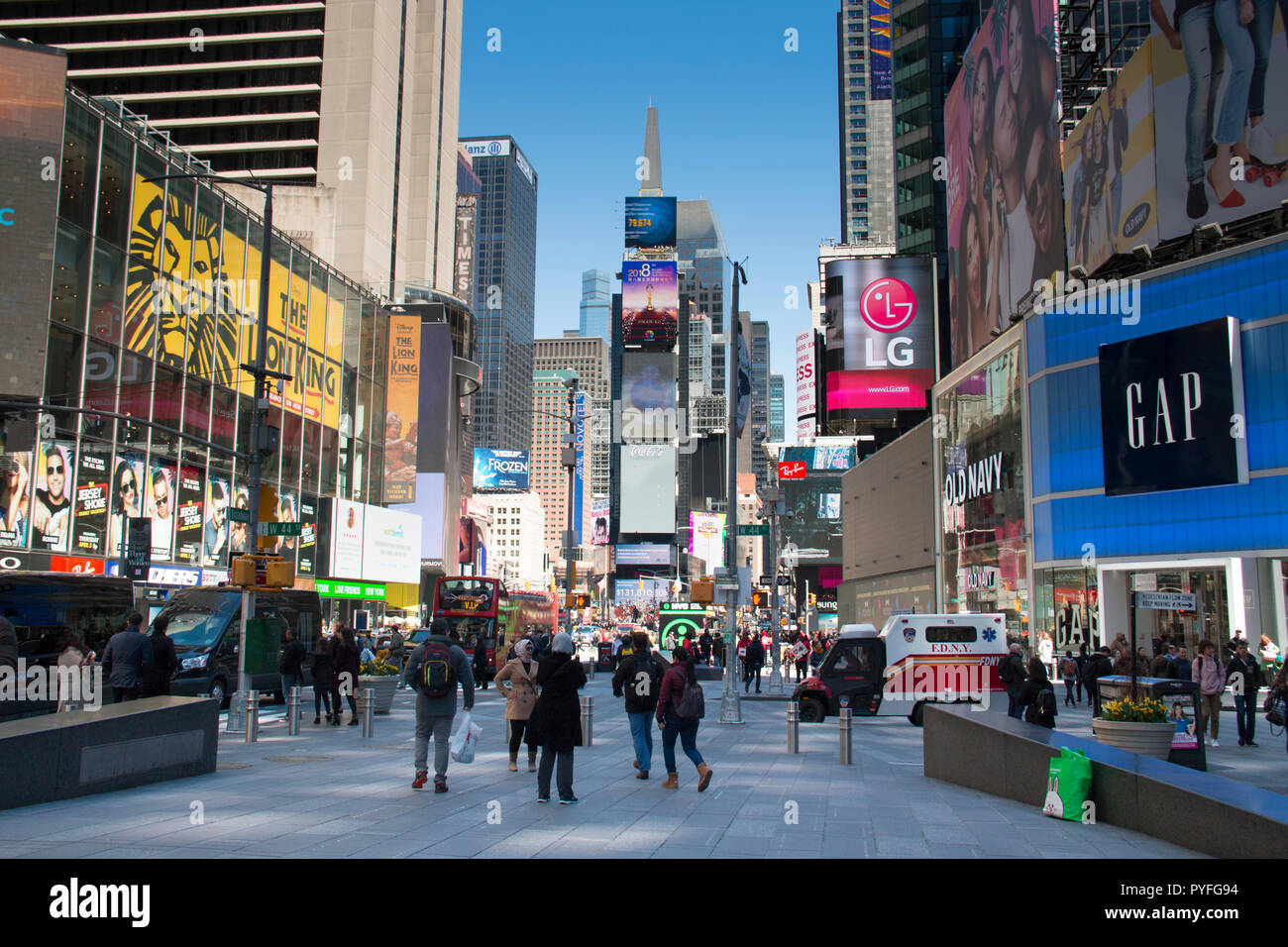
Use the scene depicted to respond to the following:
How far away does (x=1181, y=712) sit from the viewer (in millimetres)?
12805

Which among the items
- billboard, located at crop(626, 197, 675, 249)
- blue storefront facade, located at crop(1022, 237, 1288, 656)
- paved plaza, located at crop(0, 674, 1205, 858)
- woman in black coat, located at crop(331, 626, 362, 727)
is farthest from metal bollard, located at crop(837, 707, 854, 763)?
billboard, located at crop(626, 197, 675, 249)

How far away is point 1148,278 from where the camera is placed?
46.6m

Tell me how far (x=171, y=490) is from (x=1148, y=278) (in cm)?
4362

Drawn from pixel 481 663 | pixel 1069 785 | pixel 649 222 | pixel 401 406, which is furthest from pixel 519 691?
pixel 649 222

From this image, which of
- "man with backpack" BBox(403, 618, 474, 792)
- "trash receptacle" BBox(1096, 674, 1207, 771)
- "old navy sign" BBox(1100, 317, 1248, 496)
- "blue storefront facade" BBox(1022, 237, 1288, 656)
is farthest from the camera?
"old navy sign" BBox(1100, 317, 1248, 496)

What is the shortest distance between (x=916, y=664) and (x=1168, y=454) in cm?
2642

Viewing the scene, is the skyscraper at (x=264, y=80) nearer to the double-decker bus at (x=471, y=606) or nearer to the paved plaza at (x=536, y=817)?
the double-decker bus at (x=471, y=606)

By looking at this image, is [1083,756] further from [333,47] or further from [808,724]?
[333,47]

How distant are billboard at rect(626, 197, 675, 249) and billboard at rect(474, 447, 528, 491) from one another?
50716 millimetres

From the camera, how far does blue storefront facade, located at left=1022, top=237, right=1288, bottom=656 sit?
1650 inches

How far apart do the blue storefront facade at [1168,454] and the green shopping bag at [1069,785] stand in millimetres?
33286

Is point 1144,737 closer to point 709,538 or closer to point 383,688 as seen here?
point 383,688

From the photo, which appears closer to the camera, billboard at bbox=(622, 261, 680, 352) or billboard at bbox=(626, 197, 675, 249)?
billboard at bbox=(622, 261, 680, 352)

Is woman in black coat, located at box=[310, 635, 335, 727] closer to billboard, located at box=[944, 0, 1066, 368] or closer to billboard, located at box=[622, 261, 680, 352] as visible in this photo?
billboard, located at box=[944, 0, 1066, 368]
